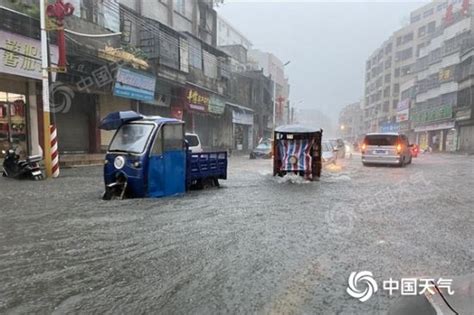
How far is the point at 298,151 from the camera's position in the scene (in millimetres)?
15719

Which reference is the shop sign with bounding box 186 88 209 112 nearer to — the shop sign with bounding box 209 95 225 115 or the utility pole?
the shop sign with bounding box 209 95 225 115

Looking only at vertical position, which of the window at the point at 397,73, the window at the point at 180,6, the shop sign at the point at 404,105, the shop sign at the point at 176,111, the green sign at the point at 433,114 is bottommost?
the shop sign at the point at 176,111

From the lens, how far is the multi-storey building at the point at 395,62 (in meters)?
79.7

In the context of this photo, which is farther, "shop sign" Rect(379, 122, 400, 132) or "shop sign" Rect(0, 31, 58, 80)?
"shop sign" Rect(379, 122, 400, 132)

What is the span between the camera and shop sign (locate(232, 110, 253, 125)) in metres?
39.8

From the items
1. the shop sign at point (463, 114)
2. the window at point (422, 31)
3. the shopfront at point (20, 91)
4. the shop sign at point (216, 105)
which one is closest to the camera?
the shopfront at point (20, 91)

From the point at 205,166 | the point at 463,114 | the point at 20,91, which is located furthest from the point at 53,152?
the point at 463,114

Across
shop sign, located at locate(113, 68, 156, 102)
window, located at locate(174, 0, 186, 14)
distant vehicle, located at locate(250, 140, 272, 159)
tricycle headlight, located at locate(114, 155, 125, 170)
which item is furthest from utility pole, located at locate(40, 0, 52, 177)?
distant vehicle, located at locate(250, 140, 272, 159)

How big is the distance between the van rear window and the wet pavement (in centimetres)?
1204

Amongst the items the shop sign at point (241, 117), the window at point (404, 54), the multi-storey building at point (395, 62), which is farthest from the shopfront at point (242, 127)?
the window at point (404, 54)

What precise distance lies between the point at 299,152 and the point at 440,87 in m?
51.7

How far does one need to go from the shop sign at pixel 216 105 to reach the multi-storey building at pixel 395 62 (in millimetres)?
55677

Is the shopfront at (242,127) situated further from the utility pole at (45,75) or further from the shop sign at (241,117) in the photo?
the utility pole at (45,75)

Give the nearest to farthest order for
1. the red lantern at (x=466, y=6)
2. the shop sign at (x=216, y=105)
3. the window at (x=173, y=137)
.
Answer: the window at (x=173, y=137), the shop sign at (x=216, y=105), the red lantern at (x=466, y=6)
